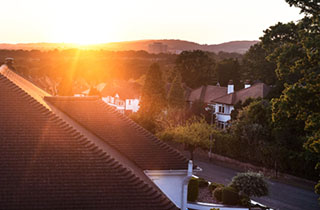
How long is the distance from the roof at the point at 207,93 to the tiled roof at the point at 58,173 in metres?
57.6

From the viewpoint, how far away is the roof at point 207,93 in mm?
66312

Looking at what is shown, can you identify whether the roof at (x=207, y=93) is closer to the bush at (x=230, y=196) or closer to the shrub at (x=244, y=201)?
the shrub at (x=244, y=201)

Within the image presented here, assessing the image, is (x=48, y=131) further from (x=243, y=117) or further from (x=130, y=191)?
(x=243, y=117)

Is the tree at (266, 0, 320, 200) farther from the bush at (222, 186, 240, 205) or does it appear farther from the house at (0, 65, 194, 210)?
the house at (0, 65, 194, 210)

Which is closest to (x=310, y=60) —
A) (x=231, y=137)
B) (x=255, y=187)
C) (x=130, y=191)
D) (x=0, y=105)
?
(x=255, y=187)

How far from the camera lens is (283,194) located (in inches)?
1186

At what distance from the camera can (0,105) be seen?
9.54 metres

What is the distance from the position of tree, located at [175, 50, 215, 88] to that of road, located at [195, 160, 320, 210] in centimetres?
5183

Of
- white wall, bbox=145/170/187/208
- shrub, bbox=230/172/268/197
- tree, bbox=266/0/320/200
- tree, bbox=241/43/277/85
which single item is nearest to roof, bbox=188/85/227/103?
tree, bbox=241/43/277/85

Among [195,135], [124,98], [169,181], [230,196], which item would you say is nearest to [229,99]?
[195,135]

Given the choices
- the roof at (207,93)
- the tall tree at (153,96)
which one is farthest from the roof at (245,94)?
the tall tree at (153,96)

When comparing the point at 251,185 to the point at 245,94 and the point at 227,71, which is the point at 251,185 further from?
the point at 227,71

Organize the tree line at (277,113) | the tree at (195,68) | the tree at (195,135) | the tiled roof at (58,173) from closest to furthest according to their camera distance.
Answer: the tiled roof at (58,173), the tree line at (277,113), the tree at (195,135), the tree at (195,68)

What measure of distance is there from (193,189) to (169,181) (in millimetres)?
9312
